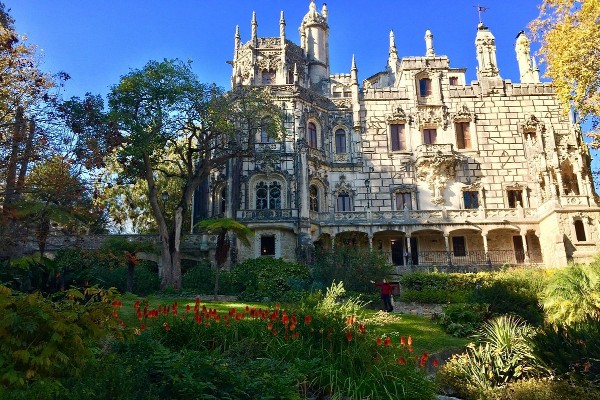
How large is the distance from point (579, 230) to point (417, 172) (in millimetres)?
10823

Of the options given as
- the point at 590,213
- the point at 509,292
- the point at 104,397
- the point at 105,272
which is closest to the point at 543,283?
the point at 509,292

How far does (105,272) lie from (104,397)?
2088 cm

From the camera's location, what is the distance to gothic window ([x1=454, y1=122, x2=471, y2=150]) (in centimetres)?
3725

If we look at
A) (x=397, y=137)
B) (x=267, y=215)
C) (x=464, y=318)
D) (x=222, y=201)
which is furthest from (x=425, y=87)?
(x=464, y=318)

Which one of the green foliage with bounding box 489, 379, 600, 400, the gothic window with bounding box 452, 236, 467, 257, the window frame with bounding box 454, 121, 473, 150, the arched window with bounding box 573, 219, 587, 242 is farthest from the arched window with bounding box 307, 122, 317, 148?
the green foliage with bounding box 489, 379, 600, 400

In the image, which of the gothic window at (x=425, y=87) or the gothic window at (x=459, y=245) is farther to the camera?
the gothic window at (x=425, y=87)

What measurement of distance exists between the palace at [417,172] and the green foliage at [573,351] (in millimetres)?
21452

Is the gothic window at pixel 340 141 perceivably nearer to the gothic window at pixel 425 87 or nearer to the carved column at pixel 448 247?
the gothic window at pixel 425 87

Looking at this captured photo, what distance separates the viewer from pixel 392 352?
9.33 m

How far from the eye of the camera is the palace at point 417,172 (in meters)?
32.7

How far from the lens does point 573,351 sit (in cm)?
917

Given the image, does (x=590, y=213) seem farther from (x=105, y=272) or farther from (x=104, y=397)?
(x=104, y=397)

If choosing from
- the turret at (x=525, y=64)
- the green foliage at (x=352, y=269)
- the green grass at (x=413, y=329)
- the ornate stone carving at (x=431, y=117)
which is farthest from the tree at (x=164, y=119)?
the turret at (x=525, y=64)

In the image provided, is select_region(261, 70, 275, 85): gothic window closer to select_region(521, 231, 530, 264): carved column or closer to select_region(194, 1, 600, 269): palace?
select_region(194, 1, 600, 269): palace
